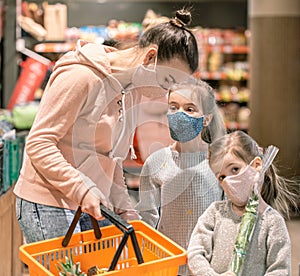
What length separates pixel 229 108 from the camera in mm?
7184

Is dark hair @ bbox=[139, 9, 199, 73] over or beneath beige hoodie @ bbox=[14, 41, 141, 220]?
over

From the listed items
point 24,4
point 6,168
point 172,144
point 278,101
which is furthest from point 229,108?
point 172,144

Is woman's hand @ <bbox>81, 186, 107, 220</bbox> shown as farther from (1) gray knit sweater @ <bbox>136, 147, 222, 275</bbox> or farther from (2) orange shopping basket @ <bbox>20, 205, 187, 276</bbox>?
(1) gray knit sweater @ <bbox>136, 147, 222, 275</bbox>

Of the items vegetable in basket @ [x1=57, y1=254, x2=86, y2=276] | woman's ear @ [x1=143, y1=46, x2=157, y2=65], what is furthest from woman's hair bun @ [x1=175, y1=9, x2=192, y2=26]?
vegetable in basket @ [x1=57, y1=254, x2=86, y2=276]

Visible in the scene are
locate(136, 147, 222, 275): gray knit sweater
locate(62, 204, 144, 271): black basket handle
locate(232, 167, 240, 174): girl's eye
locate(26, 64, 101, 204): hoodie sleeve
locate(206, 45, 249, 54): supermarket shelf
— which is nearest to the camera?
locate(62, 204, 144, 271): black basket handle

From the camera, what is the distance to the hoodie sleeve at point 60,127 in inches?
80.7

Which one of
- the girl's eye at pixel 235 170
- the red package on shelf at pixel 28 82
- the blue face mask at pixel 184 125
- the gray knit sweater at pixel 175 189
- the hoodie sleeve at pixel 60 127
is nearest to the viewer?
the girl's eye at pixel 235 170

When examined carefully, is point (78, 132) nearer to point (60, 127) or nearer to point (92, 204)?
point (60, 127)

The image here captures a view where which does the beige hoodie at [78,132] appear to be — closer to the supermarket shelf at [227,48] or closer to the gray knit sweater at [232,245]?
the gray knit sweater at [232,245]

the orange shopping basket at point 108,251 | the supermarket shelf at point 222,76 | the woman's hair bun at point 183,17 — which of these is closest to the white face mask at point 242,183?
the orange shopping basket at point 108,251

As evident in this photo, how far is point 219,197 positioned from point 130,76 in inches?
19.7

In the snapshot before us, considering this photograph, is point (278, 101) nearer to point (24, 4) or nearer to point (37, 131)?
point (24, 4)

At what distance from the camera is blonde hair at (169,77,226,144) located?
7.28ft

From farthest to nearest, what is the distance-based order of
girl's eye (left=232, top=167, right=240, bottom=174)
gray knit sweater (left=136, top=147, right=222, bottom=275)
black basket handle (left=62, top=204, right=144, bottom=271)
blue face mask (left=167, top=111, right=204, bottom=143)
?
1. gray knit sweater (left=136, top=147, right=222, bottom=275)
2. blue face mask (left=167, top=111, right=204, bottom=143)
3. girl's eye (left=232, top=167, right=240, bottom=174)
4. black basket handle (left=62, top=204, right=144, bottom=271)
